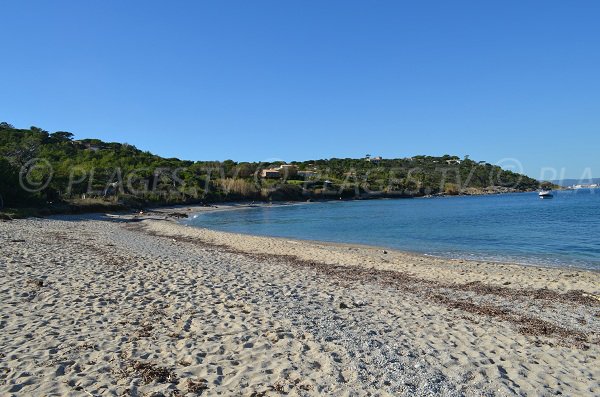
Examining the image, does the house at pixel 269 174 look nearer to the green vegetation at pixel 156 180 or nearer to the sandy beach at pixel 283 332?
the green vegetation at pixel 156 180

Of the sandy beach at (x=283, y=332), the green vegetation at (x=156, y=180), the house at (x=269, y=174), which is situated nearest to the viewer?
the sandy beach at (x=283, y=332)

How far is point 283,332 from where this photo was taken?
7.73 meters

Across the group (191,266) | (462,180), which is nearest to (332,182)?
(462,180)

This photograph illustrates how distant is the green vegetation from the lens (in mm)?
46438

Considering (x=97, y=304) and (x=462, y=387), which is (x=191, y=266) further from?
(x=462, y=387)

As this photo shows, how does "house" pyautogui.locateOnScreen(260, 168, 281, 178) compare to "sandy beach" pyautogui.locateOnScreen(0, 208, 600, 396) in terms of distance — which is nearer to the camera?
"sandy beach" pyautogui.locateOnScreen(0, 208, 600, 396)

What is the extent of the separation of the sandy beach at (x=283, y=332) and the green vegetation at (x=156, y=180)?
3564 cm

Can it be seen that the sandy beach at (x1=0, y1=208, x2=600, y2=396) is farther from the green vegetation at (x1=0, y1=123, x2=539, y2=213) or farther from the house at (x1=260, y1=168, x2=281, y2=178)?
the house at (x1=260, y1=168, x2=281, y2=178)

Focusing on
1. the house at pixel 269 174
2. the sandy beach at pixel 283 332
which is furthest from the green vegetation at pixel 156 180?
the sandy beach at pixel 283 332

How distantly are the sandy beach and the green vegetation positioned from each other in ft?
117

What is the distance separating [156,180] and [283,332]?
75.4 meters

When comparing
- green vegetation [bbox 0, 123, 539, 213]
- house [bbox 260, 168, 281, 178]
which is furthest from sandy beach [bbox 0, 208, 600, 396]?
house [bbox 260, 168, 281, 178]

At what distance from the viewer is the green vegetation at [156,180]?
46438mm

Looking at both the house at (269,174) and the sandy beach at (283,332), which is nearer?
the sandy beach at (283,332)
